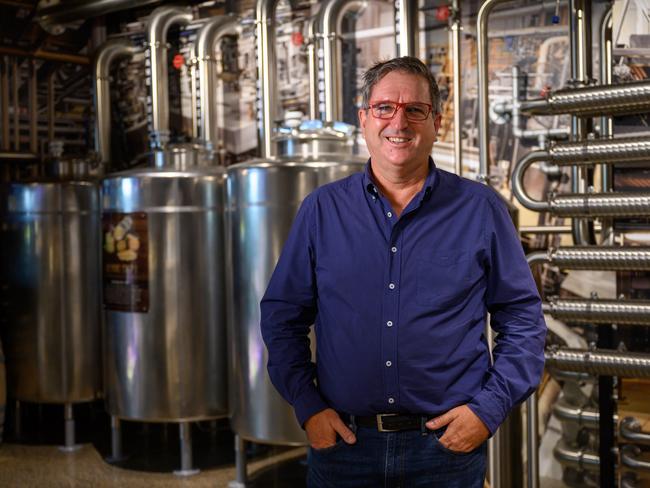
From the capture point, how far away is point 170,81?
5.50 meters

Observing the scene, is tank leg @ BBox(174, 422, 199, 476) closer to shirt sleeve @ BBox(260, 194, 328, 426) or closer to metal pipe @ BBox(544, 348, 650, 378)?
metal pipe @ BBox(544, 348, 650, 378)

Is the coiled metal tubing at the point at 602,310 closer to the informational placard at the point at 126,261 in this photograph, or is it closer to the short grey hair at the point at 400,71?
the short grey hair at the point at 400,71

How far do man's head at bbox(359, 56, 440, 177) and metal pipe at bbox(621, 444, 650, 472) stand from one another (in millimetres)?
1779

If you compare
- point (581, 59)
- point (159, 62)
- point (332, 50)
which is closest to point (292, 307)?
point (581, 59)

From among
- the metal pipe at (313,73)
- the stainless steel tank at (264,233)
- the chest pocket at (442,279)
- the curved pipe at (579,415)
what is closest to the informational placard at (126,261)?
the stainless steel tank at (264,233)

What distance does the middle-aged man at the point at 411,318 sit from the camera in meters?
1.83

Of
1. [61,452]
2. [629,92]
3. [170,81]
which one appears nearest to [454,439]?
[629,92]

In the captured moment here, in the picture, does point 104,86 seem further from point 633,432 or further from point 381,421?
point 381,421

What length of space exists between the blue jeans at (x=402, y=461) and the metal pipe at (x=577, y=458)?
5.51 ft

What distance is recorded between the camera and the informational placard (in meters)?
4.16

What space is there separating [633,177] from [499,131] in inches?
33.2

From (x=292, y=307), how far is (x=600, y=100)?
1625 mm

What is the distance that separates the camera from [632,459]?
304 cm

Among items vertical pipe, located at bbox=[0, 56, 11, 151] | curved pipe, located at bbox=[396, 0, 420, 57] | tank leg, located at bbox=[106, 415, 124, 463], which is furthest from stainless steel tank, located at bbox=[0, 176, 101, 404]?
curved pipe, located at bbox=[396, 0, 420, 57]
